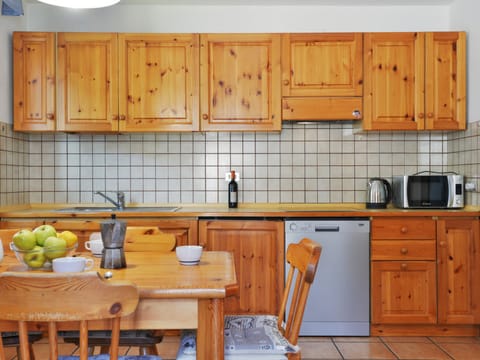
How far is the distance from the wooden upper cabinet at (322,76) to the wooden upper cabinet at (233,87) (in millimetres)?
100

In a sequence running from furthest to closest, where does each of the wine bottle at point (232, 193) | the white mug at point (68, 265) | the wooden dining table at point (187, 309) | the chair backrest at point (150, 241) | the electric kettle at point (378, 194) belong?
the wine bottle at point (232, 193) < the electric kettle at point (378, 194) < the chair backrest at point (150, 241) < the white mug at point (68, 265) < the wooden dining table at point (187, 309)

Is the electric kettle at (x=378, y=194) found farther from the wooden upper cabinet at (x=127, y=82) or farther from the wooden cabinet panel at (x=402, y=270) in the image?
the wooden upper cabinet at (x=127, y=82)

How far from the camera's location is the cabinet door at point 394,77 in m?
3.46

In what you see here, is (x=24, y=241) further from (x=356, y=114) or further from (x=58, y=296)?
(x=356, y=114)

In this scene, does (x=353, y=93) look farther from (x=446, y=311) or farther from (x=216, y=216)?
(x=446, y=311)

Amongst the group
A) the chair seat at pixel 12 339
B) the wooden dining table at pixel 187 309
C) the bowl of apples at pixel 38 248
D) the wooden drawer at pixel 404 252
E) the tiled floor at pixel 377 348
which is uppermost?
the bowl of apples at pixel 38 248

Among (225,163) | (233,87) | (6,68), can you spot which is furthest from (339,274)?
(6,68)

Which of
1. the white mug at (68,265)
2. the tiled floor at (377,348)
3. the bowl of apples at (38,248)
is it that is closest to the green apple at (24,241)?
the bowl of apples at (38,248)

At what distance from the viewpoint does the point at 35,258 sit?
5.43ft

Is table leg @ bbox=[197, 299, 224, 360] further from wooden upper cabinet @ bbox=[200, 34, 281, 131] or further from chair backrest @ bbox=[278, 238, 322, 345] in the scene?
wooden upper cabinet @ bbox=[200, 34, 281, 131]

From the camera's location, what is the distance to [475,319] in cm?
323

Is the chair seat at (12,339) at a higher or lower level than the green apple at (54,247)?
lower

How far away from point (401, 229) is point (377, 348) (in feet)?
2.64

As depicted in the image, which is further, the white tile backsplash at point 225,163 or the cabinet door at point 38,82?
the white tile backsplash at point 225,163
